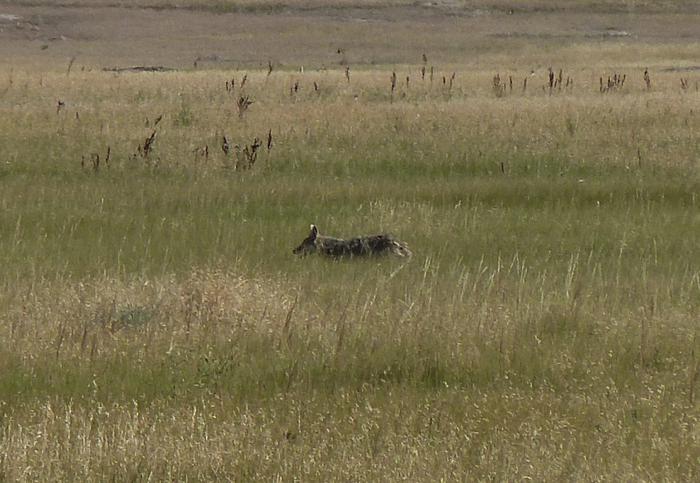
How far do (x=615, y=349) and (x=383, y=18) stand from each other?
5664 cm

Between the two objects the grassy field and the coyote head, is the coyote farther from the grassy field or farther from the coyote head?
the grassy field

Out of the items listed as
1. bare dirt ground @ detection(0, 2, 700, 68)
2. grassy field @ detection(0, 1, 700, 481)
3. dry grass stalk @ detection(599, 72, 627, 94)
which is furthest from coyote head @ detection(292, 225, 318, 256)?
bare dirt ground @ detection(0, 2, 700, 68)

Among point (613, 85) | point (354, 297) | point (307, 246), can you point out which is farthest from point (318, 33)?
point (354, 297)

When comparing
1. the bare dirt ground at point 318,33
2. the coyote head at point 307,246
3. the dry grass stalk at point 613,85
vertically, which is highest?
the coyote head at point 307,246

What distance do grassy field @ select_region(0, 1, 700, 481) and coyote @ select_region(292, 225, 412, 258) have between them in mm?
200

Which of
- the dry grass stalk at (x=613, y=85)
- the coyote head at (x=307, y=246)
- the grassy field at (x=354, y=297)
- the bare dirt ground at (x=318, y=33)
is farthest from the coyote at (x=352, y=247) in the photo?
the bare dirt ground at (x=318, y=33)

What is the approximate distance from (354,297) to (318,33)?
49.7 meters

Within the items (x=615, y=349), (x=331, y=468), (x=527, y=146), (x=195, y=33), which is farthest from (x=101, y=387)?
(x=195, y=33)

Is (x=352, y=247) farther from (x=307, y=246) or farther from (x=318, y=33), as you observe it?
(x=318, y=33)

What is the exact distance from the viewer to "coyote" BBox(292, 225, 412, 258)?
35.4 feet

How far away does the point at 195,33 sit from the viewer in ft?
189

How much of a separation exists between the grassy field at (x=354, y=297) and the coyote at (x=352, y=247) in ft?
0.66

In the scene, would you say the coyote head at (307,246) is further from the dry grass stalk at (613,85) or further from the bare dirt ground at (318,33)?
the bare dirt ground at (318,33)

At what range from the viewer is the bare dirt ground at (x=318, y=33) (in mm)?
48938
